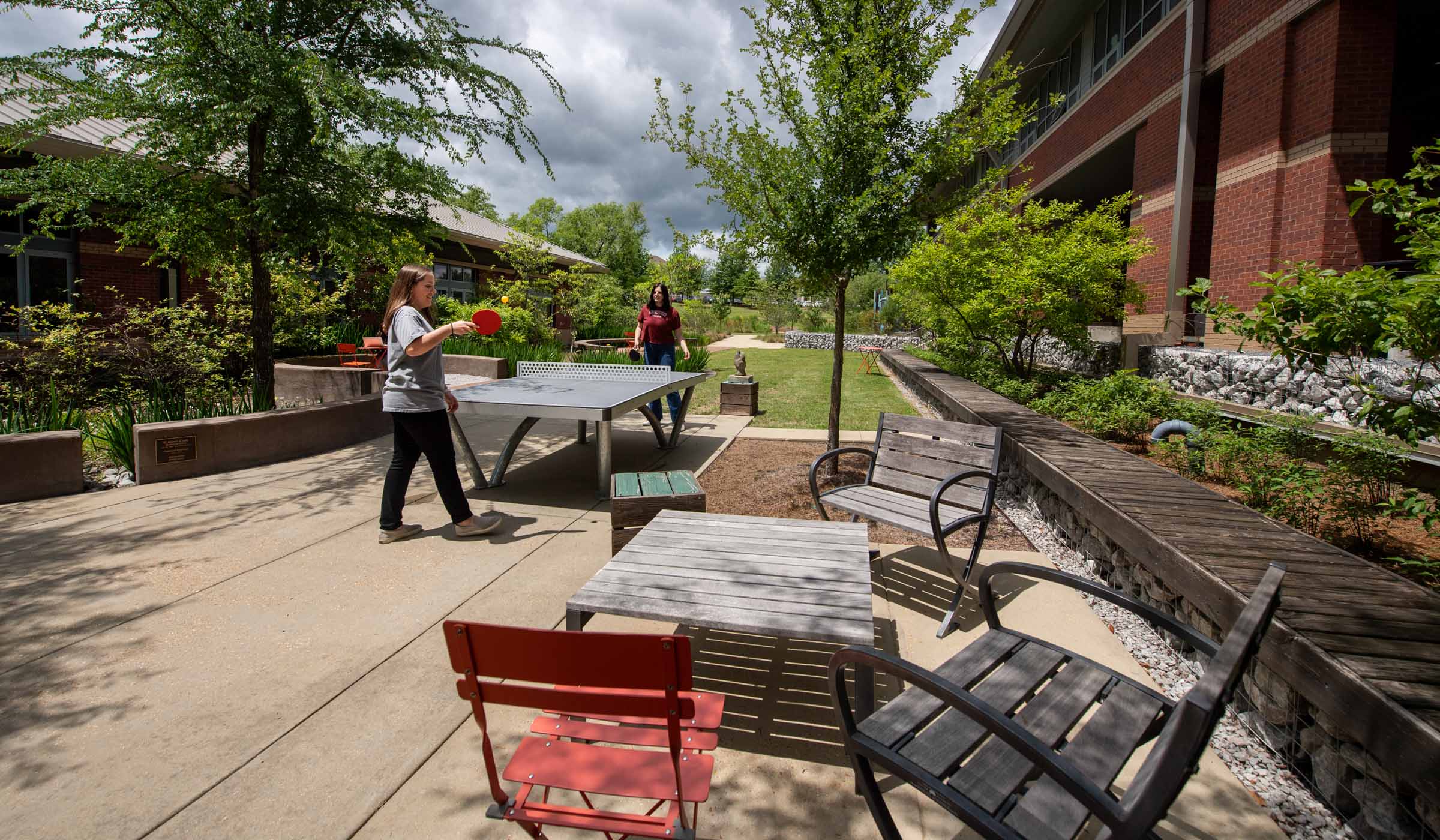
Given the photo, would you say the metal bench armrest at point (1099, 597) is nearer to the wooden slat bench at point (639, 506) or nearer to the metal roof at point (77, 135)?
the wooden slat bench at point (639, 506)

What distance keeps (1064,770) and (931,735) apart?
51 cm

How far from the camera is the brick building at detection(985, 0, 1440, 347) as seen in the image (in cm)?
927

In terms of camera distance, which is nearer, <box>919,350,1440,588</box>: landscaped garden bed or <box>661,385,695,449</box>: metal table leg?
<box>919,350,1440,588</box>: landscaped garden bed

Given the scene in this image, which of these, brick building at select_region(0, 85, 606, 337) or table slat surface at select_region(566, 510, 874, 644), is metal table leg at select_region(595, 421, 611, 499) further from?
brick building at select_region(0, 85, 606, 337)

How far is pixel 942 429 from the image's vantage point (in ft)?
14.7

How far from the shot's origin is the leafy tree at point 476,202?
900 cm

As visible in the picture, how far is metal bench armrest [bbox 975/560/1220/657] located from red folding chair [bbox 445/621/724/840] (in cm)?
130

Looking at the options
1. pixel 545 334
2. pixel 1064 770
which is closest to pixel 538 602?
pixel 1064 770

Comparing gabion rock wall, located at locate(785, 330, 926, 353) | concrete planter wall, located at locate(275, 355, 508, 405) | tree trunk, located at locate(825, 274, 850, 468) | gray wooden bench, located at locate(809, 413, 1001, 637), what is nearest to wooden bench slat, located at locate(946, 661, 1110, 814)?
gray wooden bench, located at locate(809, 413, 1001, 637)

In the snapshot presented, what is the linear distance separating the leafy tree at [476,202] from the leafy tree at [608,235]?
195 feet

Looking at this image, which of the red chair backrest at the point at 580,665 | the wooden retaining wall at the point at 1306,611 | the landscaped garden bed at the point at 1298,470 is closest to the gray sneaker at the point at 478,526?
the red chair backrest at the point at 580,665

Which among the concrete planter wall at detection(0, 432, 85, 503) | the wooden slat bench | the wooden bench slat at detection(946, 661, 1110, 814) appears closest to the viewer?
the wooden bench slat at detection(946, 661, 1110, 814)

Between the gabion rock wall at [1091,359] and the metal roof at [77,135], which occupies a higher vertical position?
the metal roof at [77,135]

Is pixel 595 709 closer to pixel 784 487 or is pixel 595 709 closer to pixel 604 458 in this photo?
pixel 604 458
